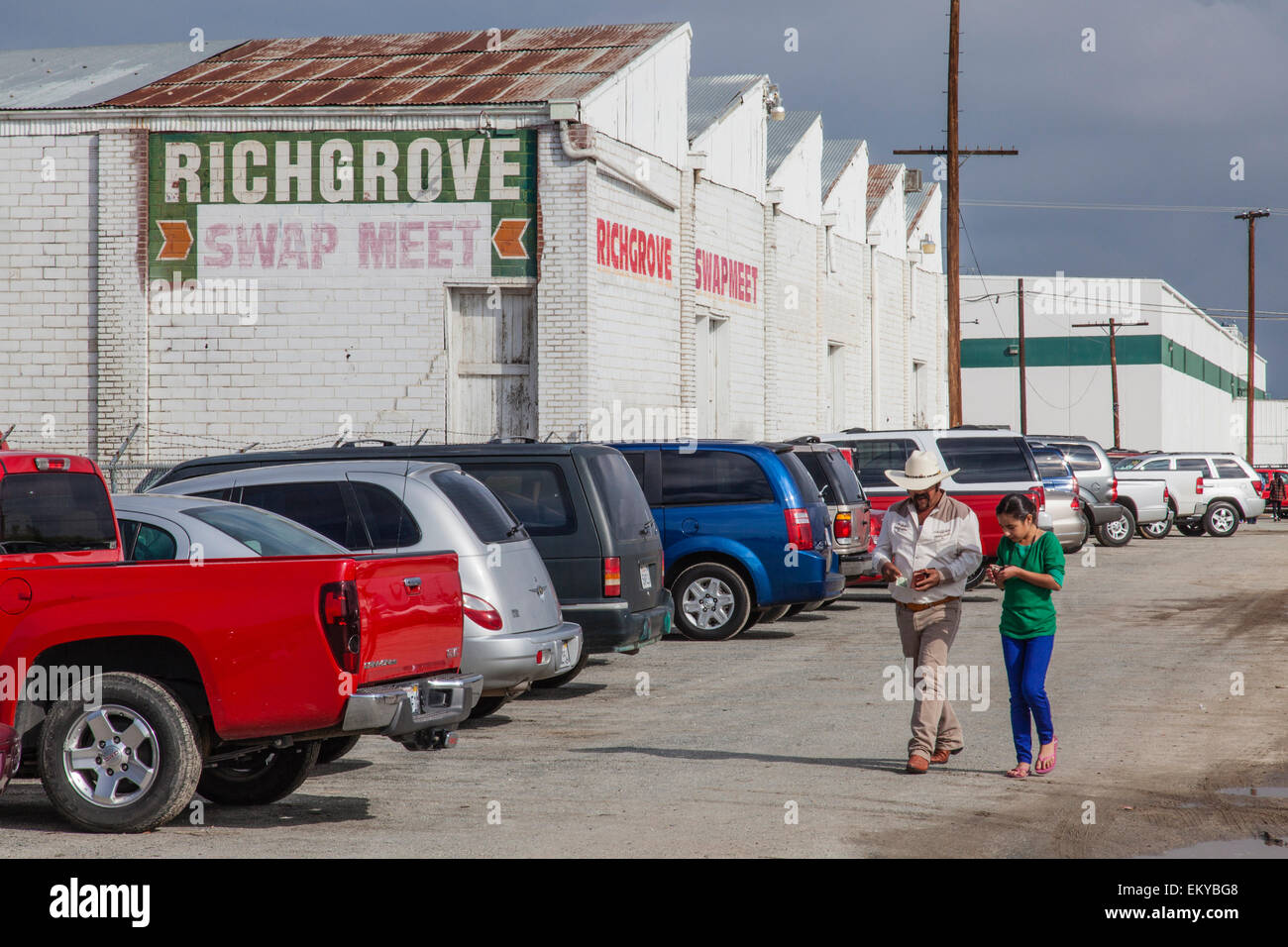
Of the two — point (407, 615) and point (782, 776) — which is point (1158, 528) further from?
point (407, 615)

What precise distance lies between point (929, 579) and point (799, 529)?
703 cm

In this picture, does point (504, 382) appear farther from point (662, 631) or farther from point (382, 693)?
point (382, 693)

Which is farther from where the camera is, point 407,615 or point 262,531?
point 262,531

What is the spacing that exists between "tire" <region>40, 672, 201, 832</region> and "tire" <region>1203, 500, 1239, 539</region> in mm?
33285

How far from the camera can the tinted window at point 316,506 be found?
9.95 m

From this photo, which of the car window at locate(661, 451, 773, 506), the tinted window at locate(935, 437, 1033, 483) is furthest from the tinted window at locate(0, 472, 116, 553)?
Result: the tinted window at locate(935, 437, 1033, 483)

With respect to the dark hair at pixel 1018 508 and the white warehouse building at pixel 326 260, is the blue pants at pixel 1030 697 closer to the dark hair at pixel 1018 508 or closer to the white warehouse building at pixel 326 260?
the dark hair at pixel 1018 508

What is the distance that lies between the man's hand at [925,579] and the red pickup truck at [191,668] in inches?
112

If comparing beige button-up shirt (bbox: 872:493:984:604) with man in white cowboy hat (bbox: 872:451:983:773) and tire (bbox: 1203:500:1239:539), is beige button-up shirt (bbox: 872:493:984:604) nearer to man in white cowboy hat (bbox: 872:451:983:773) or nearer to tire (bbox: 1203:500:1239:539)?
man in white cowboy hat (bbox: 872:451:983:773)

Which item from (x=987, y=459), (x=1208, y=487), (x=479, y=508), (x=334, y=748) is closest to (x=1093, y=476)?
(x=1208, y=487)

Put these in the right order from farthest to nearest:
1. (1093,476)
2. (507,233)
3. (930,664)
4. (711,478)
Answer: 1. (1093,476)
2. (507,233)
3. (711,478)
4. (930,664)

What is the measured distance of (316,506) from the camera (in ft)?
33.1
